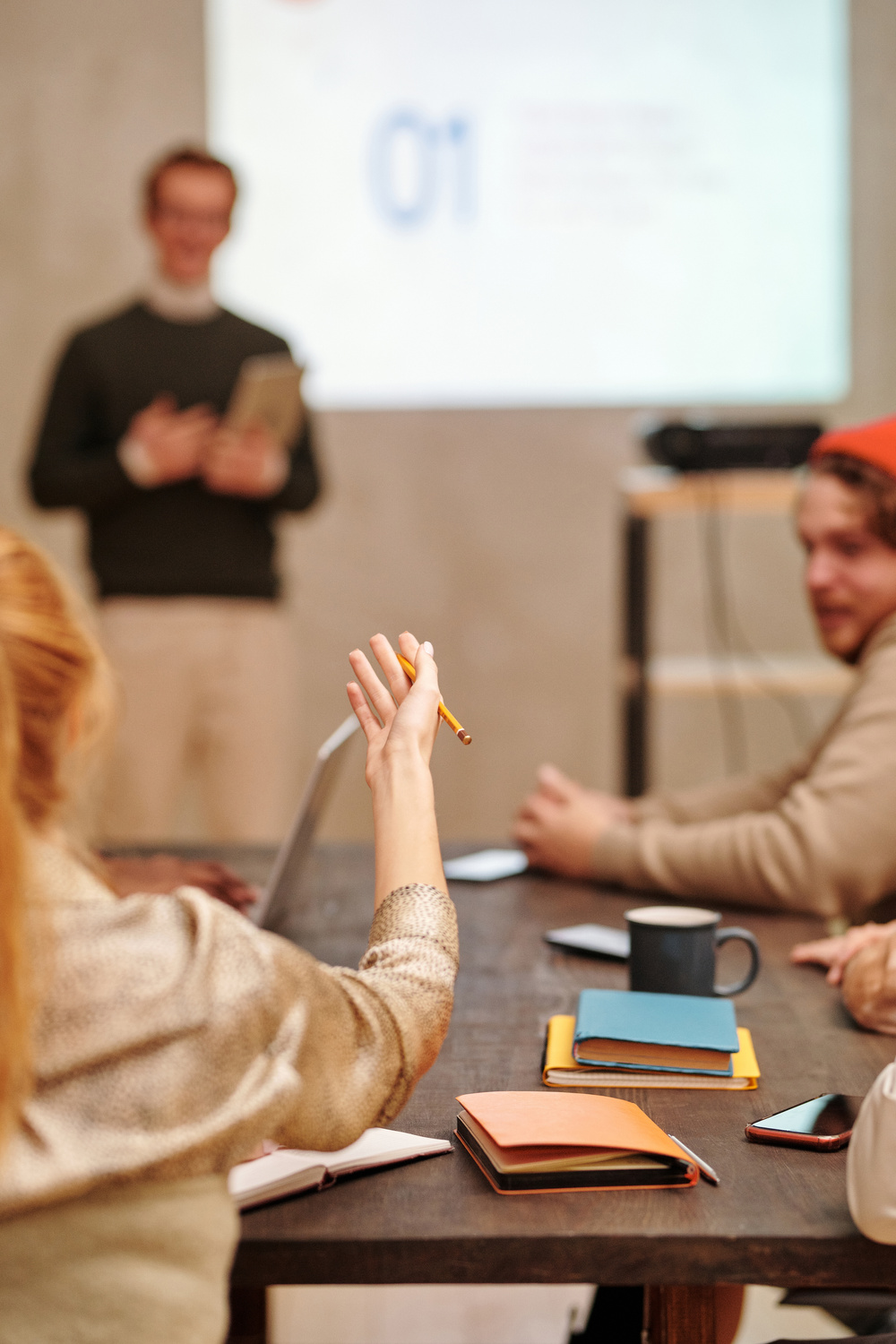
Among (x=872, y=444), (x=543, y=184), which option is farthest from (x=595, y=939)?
(x=543, y=184)

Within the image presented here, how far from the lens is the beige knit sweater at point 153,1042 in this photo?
567mm

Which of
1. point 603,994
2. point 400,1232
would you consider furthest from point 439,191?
point 400,1232

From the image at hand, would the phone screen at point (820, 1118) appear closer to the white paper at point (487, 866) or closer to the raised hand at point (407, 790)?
the raised hand at point (407, 790)

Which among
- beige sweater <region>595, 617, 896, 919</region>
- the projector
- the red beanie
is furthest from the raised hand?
the projector

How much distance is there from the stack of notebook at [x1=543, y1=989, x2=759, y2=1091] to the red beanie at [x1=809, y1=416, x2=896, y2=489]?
78 centimetres

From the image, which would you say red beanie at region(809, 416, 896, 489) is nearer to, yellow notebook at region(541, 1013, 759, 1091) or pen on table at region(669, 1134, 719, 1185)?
yellow notebook at region(541, 1013, 759, 1091)

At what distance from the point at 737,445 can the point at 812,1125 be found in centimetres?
226

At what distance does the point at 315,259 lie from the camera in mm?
3387

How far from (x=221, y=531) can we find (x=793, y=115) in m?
1.96

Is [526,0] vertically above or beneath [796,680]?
above

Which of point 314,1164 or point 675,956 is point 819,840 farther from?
point 314,1164

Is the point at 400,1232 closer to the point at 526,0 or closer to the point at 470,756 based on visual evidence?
the point at 470,756

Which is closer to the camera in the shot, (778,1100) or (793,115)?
(778,1100)

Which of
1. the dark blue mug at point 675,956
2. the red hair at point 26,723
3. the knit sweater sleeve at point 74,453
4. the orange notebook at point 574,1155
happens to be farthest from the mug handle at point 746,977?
the knit sweater sleeve at point 74,453
